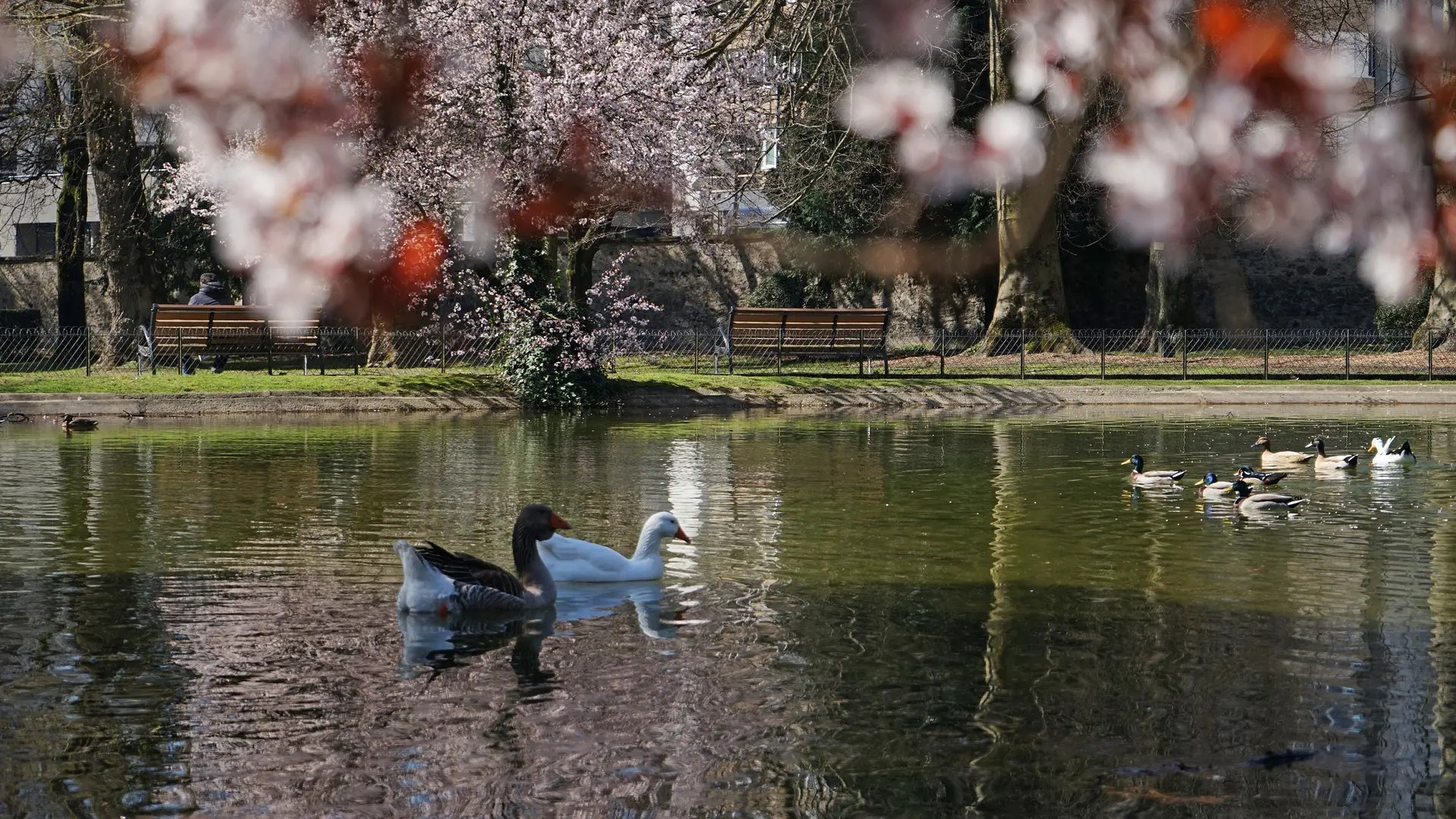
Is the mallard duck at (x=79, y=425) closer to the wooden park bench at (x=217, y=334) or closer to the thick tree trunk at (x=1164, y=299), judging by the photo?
the wooden park bench at (x=217, y=334)

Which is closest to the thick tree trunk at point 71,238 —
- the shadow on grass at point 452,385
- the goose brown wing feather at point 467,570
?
the shadow on grass at point 452,385

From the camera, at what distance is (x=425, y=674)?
8.21 metres

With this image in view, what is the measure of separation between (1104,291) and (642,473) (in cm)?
2458

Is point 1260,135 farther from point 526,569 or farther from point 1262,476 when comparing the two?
point 1262,476

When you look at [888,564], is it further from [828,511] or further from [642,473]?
[642,473]

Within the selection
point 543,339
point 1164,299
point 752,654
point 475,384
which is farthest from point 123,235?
point 752,654

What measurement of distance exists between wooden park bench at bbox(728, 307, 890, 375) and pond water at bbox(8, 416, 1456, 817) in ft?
44.0

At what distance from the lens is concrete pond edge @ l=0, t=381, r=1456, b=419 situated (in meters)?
25.0

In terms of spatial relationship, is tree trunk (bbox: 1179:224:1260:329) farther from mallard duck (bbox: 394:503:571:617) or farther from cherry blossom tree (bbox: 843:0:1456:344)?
cherry blossom tree (bbox: 843:0:1456:344)

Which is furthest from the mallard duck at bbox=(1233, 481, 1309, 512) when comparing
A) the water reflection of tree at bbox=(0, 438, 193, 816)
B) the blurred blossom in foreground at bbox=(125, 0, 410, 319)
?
the blurred blossom in foreground at bbox=(125, 0, 410, 319)

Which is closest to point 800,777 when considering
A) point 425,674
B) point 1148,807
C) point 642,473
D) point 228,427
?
point 1148,807

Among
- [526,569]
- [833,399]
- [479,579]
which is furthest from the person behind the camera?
[833,399]

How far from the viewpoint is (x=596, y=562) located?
34.8ft

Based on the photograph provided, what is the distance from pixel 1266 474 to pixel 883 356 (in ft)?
51.2
